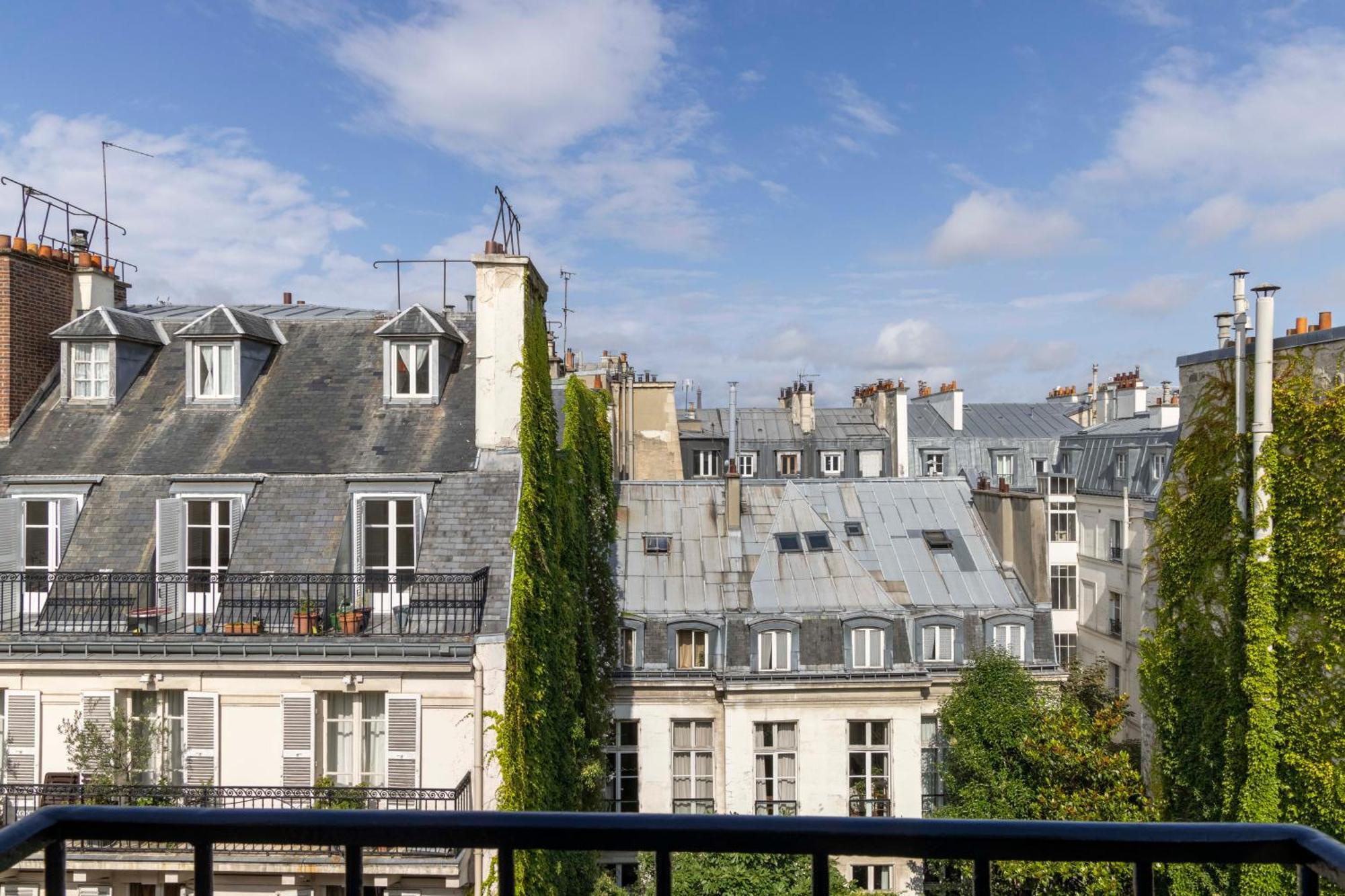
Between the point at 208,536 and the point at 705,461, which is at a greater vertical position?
the point at 705,461

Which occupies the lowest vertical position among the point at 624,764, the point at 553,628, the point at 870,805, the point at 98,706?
the point at 870,805

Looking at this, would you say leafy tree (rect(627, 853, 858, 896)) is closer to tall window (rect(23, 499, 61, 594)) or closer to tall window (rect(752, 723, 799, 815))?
tall window (rect(752, 723, 799, 815))

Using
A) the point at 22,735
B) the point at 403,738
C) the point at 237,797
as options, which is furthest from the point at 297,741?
the point at 22,735

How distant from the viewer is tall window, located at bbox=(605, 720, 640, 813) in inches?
804

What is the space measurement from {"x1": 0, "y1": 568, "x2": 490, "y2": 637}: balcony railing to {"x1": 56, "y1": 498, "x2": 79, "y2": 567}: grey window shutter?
69 centimetres

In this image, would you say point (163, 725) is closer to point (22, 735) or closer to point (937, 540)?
point (22, 735)

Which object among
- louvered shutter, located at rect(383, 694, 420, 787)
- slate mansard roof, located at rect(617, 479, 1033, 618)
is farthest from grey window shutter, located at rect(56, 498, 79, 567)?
slate mansard roof, located at rect(617, 479, 1033, 618)

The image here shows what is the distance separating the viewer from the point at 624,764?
20.7 m

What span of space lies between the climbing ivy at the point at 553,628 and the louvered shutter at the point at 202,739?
429cm

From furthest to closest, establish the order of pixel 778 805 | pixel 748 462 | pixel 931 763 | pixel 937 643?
pixel 748 462, pixel 937 643, pixel 931 763, pixel 778 805

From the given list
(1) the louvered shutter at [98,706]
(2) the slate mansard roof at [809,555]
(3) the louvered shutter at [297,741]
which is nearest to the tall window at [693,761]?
(2) the slate mansard roof at [809,555]

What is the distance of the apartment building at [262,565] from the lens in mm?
11961

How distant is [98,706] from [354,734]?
12.3ft

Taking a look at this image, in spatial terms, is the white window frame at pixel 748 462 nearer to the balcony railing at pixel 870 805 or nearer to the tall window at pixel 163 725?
the balcony railing at pixel 870 805
